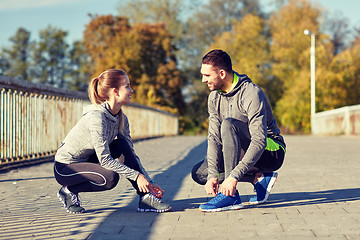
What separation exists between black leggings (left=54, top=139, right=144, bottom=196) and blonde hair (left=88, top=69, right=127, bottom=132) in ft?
1.37

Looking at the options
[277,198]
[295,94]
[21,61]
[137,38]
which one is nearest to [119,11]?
[137,38]

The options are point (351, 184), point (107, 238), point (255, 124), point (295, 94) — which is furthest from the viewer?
point (295, 94)

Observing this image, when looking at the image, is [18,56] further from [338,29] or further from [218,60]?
[218,60]

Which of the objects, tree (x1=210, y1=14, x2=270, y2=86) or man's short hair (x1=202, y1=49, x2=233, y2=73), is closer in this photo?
man's short hair (x1=202, y1=49, x2=233, y2=73)

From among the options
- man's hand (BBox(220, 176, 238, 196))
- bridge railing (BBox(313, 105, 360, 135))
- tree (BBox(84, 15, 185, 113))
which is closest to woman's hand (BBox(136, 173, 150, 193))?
man's hand (BBox(220, 176, 238, 196))

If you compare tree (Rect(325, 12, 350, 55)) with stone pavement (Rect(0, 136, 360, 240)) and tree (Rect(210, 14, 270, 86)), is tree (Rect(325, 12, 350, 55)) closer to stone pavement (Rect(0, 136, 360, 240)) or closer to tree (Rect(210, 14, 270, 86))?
tree (Rect(210, 14, 270, 86))

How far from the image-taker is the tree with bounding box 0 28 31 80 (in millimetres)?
60156

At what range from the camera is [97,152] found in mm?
4434

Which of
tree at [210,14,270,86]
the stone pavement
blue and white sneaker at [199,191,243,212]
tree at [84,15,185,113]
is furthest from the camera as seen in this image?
tree at [210,14,270,86]

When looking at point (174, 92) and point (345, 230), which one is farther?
point (174, 92)

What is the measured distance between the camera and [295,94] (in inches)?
1603

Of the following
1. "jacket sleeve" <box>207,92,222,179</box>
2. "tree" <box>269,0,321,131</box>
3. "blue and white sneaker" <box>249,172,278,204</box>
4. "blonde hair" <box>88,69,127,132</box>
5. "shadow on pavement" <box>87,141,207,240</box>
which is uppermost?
"tree" <box>269,0,321,131</box>

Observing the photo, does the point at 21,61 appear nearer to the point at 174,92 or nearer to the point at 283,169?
the point at 174,92

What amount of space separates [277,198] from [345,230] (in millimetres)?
1628
